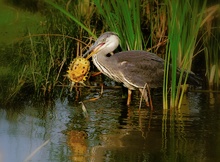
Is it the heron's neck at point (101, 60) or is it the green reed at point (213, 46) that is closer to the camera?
the heron's neck at point (101, 60)

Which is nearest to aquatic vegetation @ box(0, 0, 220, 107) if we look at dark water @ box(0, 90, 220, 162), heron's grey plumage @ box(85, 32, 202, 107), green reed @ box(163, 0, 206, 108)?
green reed @ box(163, 0, 206, 108)

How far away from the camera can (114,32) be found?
28.7ft

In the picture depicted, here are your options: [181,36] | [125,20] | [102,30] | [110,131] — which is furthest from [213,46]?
[110,131]

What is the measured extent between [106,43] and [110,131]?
153 centimetres

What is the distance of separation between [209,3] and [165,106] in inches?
104

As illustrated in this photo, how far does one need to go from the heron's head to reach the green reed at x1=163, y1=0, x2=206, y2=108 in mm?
599

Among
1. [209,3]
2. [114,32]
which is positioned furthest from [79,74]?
[209,3]

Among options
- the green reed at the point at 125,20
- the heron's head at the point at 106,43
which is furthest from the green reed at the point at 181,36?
the heron's head at the point at 106,43

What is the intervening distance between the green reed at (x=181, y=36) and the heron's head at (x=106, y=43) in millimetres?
599

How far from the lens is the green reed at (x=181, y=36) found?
7957 millimetres

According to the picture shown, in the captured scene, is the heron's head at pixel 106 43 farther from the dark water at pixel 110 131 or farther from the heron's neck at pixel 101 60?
the dark water at pixel 110 131

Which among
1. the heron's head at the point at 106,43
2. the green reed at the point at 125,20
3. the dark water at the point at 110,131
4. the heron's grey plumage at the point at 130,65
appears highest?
the green reed at the point at 125,20

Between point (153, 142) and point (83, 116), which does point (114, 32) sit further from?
point (153, 142)

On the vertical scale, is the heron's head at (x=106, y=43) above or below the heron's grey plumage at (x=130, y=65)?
above
